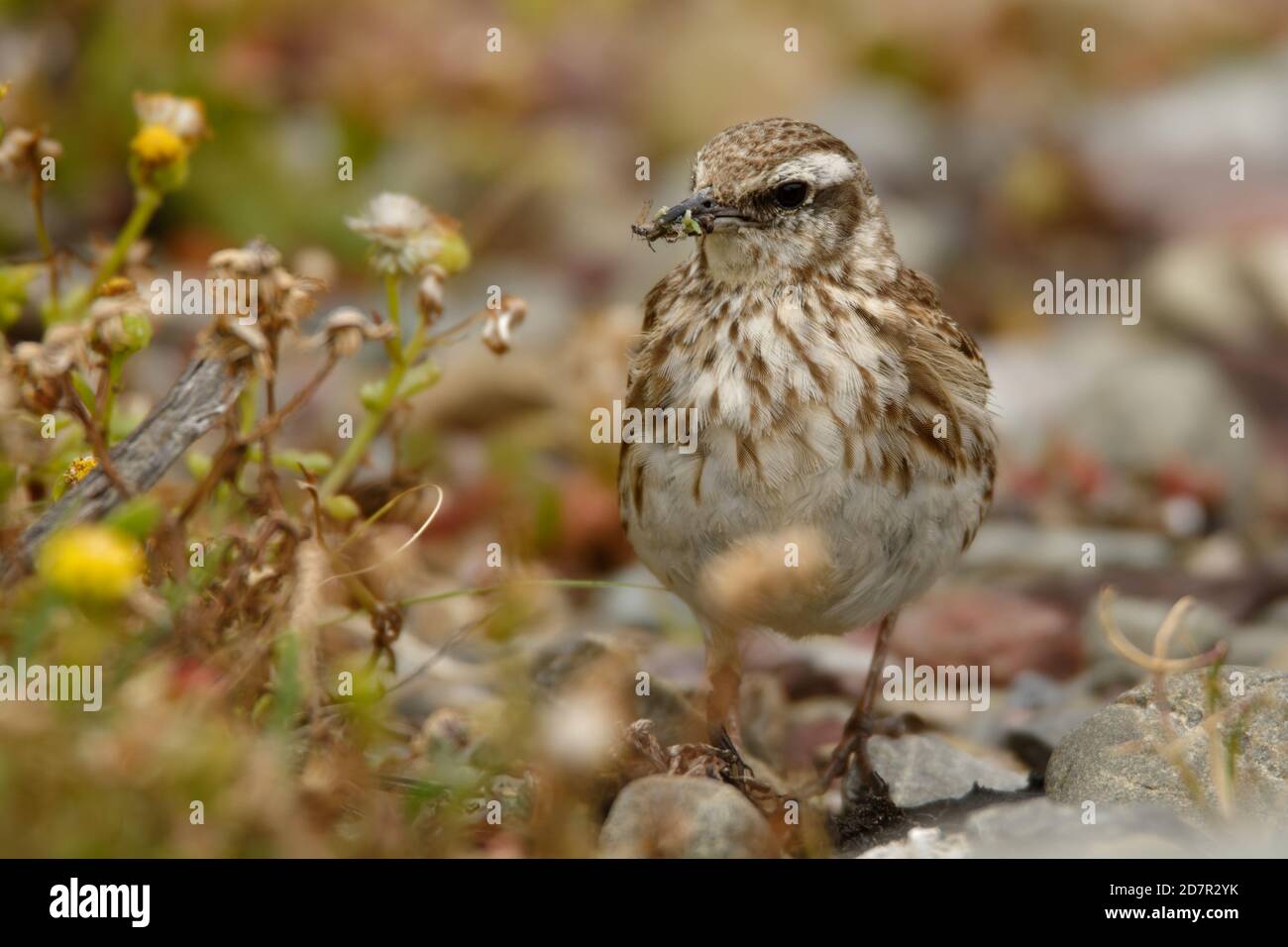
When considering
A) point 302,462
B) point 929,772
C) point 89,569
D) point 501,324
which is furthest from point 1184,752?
point 89,569

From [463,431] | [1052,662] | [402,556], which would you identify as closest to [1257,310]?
[1052,662]

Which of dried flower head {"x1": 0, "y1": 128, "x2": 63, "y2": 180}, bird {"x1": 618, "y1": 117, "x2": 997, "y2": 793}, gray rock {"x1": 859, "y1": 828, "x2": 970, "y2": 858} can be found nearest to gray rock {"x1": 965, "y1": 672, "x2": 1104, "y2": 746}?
bird {"x1": 618, "y1": 117, "x2": 997, "y2": 793}

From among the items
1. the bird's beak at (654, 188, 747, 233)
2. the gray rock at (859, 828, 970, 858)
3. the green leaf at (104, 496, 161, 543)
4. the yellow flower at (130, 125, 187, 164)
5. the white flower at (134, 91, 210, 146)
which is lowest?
the gray rock at (859, 828, 970, 858)

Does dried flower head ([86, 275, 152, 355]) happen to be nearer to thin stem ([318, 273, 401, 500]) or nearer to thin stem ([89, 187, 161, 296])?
thin stem ([89, 187, 161, 296])

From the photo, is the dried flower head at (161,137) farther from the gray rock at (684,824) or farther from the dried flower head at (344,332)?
the gray rock at (684,824)

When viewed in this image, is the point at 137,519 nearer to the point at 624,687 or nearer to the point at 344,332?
the point at 344,332

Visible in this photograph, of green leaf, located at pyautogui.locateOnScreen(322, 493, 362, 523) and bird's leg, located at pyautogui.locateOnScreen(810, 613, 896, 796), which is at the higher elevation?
green leaf, located at pyautogui.locateOnScreen(322, 493, 362, 523)
